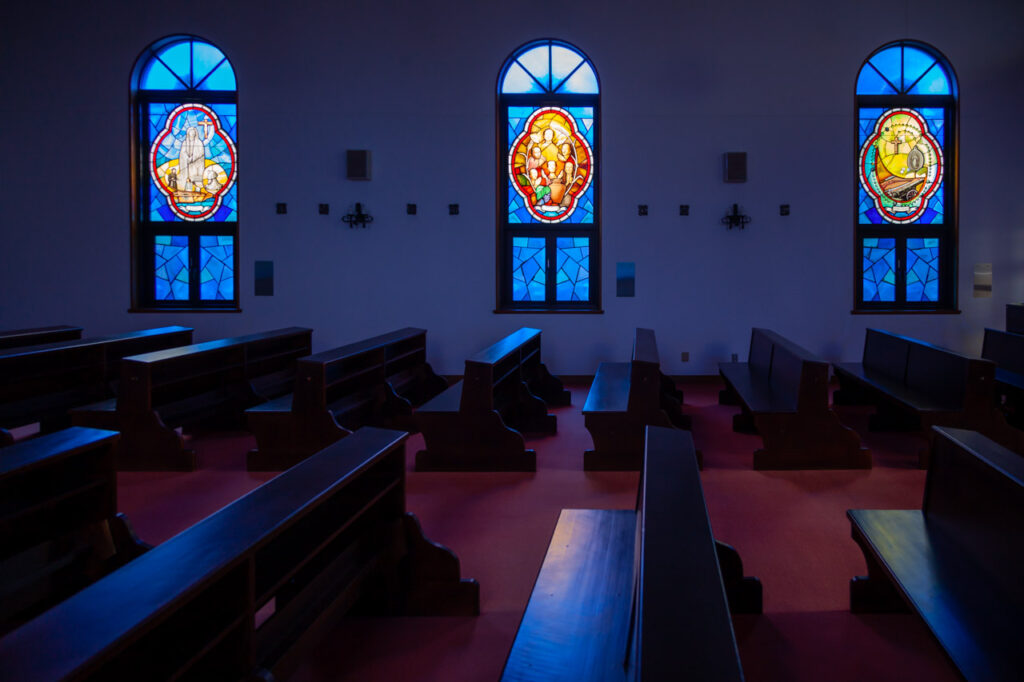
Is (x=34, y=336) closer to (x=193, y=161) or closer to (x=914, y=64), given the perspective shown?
(x=193, y=161)

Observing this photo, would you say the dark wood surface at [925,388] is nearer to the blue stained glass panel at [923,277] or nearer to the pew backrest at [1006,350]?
the pew backrest at [1006,350]

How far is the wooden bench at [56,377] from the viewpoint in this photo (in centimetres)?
393

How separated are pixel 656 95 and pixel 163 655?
633 cm

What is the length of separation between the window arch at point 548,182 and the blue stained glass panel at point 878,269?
277 cm

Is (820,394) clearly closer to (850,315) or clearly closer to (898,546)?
(898,546)

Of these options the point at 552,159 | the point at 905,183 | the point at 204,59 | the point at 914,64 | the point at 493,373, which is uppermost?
the point at 204,59

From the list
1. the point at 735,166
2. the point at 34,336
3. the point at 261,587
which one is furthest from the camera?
the point at 735,166

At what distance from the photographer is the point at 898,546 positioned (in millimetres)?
1927

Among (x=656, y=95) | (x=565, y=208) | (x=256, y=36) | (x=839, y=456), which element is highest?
(x=256, y=36)

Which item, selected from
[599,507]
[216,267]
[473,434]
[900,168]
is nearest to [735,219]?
[900,168]

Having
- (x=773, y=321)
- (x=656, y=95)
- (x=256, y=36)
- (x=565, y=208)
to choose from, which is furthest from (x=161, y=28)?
(x=773, y=321)

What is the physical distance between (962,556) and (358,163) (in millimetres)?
5921

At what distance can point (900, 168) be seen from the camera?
21.8ft

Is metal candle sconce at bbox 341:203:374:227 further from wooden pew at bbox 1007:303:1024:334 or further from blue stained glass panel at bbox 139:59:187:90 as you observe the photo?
wooden pew at bbox 1007:303:1024:334
